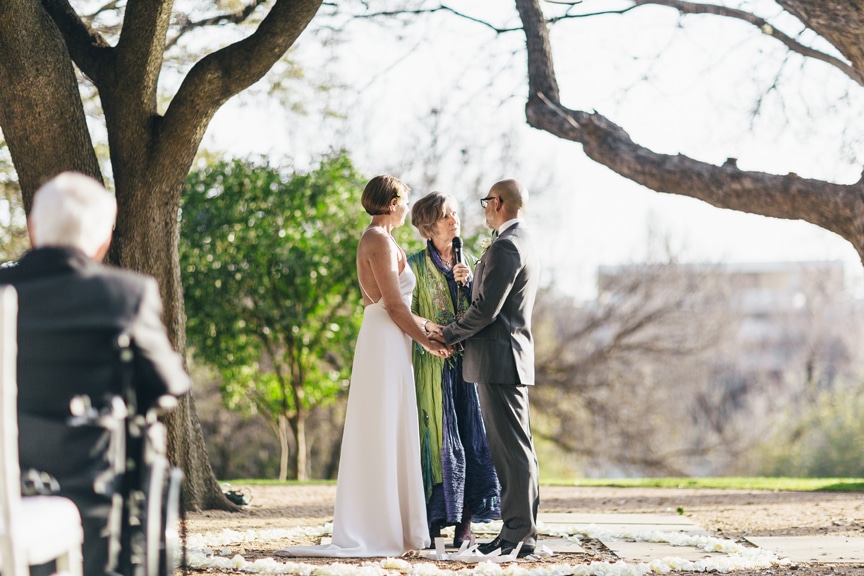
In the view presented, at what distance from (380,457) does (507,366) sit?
893mm

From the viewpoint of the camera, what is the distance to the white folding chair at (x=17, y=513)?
8.16 ft

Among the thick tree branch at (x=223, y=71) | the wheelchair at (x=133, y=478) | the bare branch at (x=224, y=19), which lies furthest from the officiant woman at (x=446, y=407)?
the bare branch at (x=224, y=19)

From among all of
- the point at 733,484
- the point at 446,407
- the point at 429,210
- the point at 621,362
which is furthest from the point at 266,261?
the point at 621,362

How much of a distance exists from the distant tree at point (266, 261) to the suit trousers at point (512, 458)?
6753 millimetres

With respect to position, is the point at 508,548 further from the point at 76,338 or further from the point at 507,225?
the point at 76,338

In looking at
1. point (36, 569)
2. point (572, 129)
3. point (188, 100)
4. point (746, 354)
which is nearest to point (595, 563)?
point (36, 569)

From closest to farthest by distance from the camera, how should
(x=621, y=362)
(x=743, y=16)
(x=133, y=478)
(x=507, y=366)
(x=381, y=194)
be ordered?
1. (x=133, y=478)
2. (x=507, y=366)
3. (x=381, y=194)
4. (x=743, y=16)
5. (x=621, y=362)

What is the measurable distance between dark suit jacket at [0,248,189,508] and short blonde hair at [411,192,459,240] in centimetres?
294

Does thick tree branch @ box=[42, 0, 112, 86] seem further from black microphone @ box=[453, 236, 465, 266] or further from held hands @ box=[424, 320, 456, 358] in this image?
held hands @ box=[424, 320, 456, 358]

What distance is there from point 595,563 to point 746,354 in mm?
30524

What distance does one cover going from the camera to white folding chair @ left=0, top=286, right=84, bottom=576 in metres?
2.49

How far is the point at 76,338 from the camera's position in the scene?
2.69 m

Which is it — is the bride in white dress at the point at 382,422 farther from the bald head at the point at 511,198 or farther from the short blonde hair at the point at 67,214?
the short blonde hair at the point at 67,214

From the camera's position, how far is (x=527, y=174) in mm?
19578
